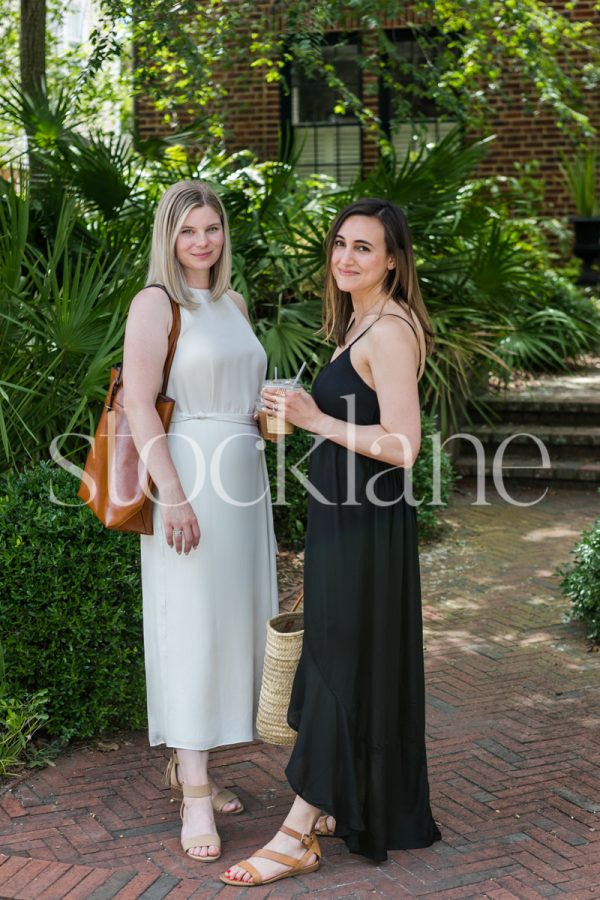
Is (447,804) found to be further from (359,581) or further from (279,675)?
(359,581)

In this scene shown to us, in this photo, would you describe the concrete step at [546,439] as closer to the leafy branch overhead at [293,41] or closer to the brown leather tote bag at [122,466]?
the leafy branch overhead at [293,41]

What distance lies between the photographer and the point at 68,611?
13.2ft

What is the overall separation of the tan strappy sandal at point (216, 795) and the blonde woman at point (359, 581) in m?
0.41

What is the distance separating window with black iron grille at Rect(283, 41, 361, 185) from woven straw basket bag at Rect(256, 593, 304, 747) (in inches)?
402

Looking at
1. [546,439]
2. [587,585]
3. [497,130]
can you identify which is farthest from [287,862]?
[497,130]

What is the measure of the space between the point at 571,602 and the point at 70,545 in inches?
110

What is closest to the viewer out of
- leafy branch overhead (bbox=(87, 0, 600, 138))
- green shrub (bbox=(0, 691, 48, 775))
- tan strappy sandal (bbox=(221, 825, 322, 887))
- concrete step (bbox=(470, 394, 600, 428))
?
tan strappy sandal (bbox=(221, 825, 322, 887))

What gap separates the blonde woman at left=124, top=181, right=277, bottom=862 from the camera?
3.21 meters

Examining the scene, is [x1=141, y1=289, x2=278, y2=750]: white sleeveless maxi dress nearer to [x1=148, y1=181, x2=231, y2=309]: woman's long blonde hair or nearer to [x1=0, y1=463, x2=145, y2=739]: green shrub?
[x1=148, y1=181, x2=231, y2=309]: woman's long blonde hair

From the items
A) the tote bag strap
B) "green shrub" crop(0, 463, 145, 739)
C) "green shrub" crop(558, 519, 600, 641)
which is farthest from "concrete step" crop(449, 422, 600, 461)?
the tote bag strap

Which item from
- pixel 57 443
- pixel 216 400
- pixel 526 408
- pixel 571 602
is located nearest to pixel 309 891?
pixel 216 400

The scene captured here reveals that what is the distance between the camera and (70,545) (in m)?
4.00

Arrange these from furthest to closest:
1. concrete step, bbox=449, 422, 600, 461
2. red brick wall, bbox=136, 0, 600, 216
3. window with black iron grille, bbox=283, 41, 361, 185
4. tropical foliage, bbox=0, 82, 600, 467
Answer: window with black iron grille, bbox=283, 41, 361, 185
red brick wall, bbox=136, 0, 600, 216
concrete step, bbox=449, 422, 600, 461
tropical foliage, bbox=0, 82, 600, 467

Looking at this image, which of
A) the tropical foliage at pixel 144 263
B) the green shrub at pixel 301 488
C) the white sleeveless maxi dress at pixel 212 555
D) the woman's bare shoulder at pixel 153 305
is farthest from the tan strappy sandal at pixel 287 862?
the green shrub at pixel 301 488
